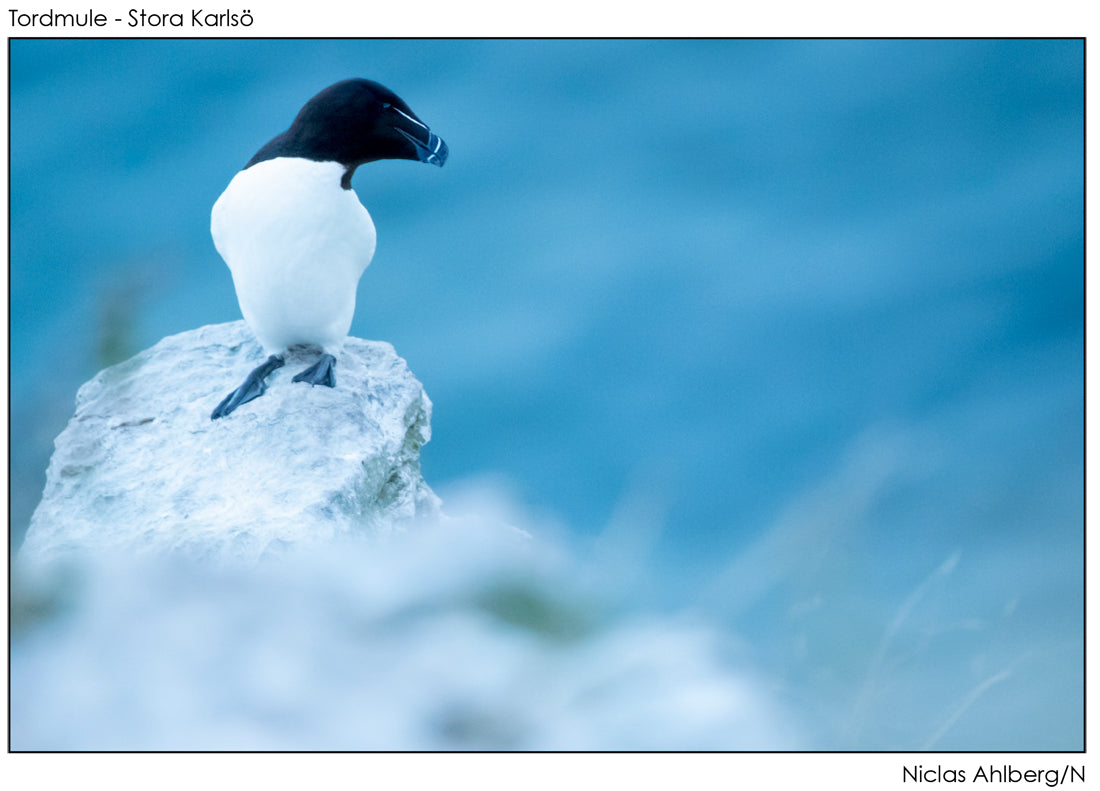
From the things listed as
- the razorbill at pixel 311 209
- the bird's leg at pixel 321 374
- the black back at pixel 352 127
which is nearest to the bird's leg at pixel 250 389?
the razorbill at pixel 311 209

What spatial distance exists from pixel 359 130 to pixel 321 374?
0.86m

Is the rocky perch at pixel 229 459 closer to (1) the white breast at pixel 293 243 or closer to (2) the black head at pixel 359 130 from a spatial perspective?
(1) the white breast at pixel 293 243

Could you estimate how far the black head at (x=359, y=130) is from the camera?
12.8 feet

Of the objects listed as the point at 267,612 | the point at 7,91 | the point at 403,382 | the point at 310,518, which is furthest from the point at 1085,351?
the point at 7,91

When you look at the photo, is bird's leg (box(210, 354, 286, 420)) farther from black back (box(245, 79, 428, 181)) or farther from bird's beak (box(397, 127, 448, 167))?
bird's beak (box(397, 127, 448, 167))

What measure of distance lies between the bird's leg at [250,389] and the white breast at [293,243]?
94 mm

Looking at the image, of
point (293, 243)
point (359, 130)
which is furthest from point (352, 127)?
point (293, 243)

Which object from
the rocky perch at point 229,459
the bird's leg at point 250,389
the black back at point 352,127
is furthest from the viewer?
the bird's leg at point 250,389

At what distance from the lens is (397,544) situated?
12.5 ft

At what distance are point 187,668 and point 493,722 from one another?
68cm

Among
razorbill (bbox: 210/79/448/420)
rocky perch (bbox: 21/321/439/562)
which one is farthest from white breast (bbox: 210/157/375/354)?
rocky perch (bbox: 21/321/439/562)

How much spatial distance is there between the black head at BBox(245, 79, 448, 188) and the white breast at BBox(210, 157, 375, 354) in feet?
0.19

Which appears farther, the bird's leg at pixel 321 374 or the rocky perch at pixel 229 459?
the bird's leg at pixel 321 374

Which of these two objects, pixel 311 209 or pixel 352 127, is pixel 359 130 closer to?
pixel 352 127
